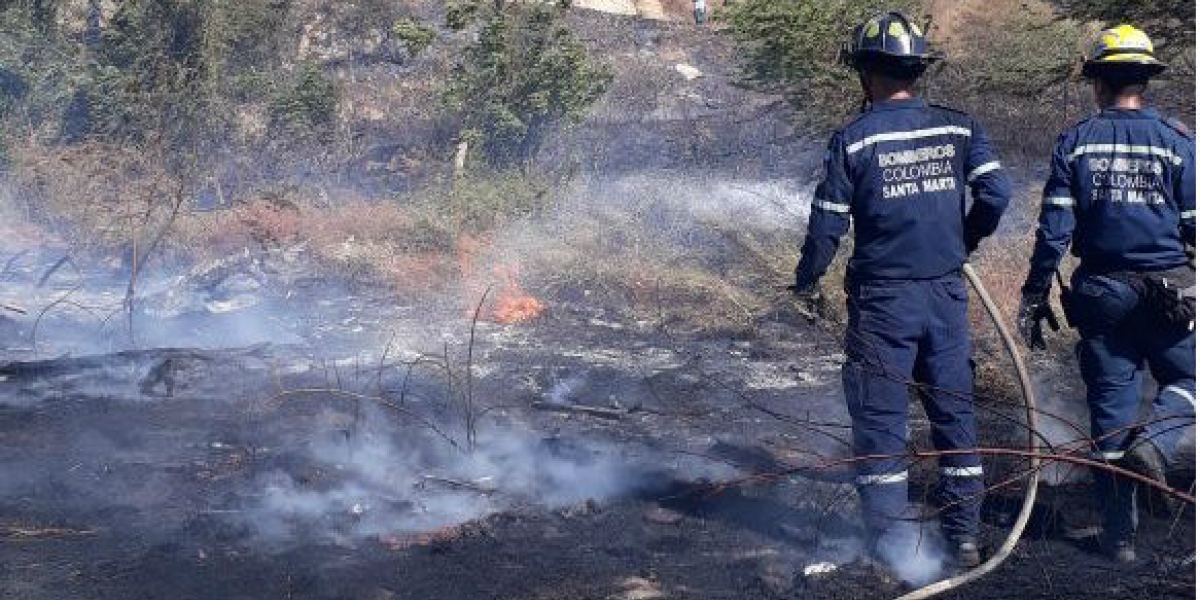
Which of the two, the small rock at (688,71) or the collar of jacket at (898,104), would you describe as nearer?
the collar of jacket at (898,104)

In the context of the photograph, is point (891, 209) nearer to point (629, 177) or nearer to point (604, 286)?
point (604, 286)

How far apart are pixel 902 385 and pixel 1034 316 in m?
0.70

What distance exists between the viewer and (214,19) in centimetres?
1525

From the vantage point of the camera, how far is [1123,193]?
4.02 m

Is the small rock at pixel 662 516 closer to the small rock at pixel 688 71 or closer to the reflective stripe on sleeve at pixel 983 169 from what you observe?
the reflective stripe on sleeve at pixel 983 169

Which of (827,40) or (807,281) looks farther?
(827,40)

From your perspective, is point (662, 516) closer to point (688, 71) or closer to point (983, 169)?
point (983, 169)

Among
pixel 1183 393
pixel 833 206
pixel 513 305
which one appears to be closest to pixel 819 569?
pixel 833 206

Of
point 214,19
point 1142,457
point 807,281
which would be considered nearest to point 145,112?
point 214,19

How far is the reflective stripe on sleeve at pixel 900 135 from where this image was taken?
13.0 ft

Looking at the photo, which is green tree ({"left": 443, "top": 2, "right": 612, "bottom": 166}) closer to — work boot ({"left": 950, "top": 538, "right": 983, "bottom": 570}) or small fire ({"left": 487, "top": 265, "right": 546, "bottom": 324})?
small fire ({"left": 487, "top": 265, "right": 546, "bottom": 324})

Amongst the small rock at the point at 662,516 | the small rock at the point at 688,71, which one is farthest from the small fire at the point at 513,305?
the small rock at the point at 688,71

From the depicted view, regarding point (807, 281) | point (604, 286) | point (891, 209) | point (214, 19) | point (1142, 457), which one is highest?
point (214, 19)

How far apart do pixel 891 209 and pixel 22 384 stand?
4993mm
